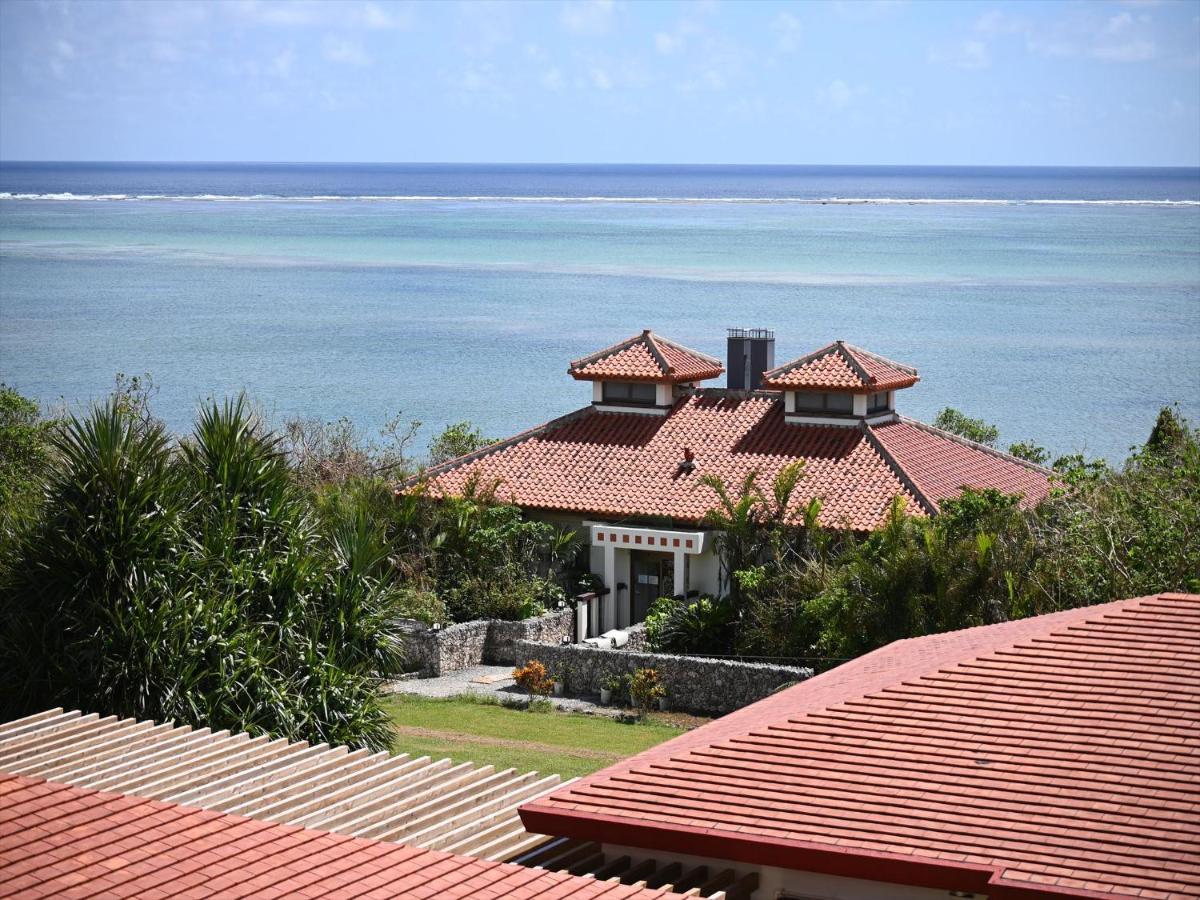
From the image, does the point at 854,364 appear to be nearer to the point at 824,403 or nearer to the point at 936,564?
the point at 824,403

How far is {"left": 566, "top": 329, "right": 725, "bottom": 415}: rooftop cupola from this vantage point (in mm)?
35938

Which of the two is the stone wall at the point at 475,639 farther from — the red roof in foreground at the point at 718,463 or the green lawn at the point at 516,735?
the red roof in foreground at the point at 718,463

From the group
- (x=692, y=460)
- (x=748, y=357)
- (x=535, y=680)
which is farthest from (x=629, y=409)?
(x=535, y=680)

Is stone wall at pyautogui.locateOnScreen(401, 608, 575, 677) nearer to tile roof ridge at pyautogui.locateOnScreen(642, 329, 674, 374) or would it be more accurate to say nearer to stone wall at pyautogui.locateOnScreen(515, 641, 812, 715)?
stone wall at pyautogui.locateOnScreen(515, 641, 812, 715)

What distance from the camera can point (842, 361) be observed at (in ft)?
113

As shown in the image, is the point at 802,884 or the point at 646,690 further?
the point at 646,690

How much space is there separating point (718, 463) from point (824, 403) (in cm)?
260

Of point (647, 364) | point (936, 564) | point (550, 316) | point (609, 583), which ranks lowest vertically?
point (609, 583)

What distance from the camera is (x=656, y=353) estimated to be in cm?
3634

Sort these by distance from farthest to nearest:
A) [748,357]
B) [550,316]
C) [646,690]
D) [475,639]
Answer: [550,316]
[748,357]
[475,639]
[646,690]

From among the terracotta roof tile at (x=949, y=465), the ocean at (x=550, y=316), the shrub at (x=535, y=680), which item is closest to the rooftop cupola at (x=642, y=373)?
the terracotta roof tile at (x=949, y=465)

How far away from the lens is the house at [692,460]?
3222 cm

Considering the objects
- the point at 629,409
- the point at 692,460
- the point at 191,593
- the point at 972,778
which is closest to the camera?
the point at 972,778

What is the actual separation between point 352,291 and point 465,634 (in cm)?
10235
